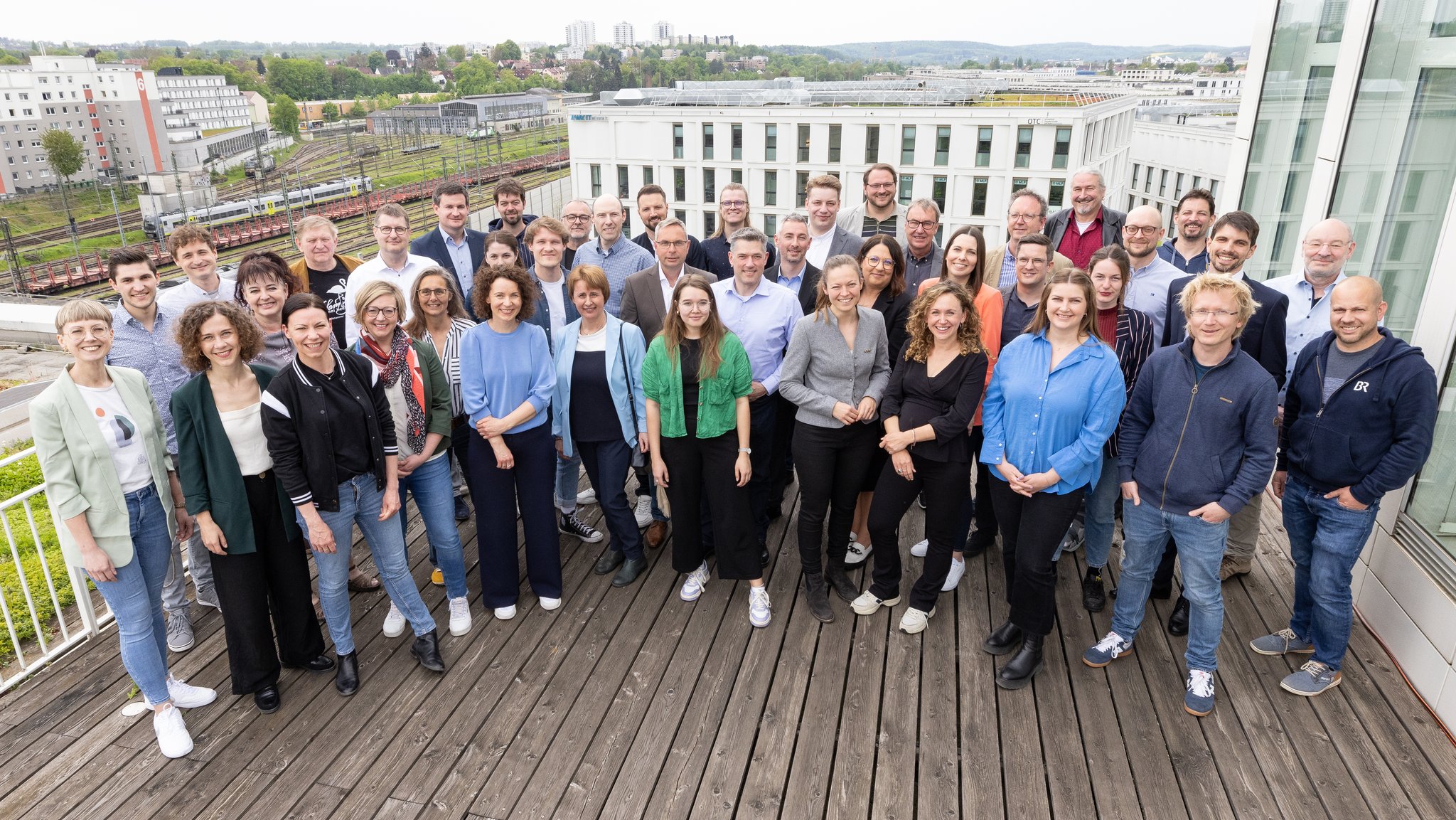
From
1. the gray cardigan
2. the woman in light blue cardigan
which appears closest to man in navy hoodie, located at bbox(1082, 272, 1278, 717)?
the gray cardigan

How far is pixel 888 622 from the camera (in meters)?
3.88

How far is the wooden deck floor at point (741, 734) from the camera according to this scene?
285 centimetres

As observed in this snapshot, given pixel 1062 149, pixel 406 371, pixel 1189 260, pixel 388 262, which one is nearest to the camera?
pixel 406 371

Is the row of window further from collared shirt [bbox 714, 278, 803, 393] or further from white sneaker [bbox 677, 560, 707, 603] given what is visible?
white sneaker [bbox 677, 560, 707, 603]

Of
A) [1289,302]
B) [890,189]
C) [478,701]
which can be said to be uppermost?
[890,189]

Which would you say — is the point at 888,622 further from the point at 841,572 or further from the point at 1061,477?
the point at 1061,477

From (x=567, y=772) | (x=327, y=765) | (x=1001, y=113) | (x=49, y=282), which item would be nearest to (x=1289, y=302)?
(x=567, y=772)

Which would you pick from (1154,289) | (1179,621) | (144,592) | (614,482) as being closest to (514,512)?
(614,482)

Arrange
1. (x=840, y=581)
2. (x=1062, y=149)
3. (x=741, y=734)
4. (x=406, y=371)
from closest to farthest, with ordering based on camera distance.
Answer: (x=741, y=734) → (x=406, y=371) → (x=840, y=581) → (x=1062, y=149)

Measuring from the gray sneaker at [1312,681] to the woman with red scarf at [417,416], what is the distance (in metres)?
3.92

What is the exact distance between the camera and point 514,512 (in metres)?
→ 3.89

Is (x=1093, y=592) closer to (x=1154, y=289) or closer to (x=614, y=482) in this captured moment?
(x=1154, y=289)

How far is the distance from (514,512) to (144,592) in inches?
60.6

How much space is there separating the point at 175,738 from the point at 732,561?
2.53 m
